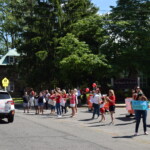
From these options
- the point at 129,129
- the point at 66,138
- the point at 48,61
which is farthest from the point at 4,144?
the point at 48,61

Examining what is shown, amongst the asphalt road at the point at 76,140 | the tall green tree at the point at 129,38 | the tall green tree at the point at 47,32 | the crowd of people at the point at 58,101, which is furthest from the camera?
the tall green tree at the point at 47,32

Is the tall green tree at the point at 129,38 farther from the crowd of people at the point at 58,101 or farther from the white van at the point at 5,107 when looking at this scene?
the white van at the point at 5,107

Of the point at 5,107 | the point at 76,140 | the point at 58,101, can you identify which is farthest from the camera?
the point at 58,101

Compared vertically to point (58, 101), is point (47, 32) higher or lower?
higher

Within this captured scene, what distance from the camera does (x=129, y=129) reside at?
14547 mm

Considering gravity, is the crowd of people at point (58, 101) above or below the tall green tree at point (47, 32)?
below

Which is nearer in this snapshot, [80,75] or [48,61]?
[80,75]

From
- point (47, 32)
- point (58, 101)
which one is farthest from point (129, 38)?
point (58, 101)

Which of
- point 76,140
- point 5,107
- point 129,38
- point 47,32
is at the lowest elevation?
point 76,140

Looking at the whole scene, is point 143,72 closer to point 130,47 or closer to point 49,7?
point 130,47

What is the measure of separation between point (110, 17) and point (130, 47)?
4.25 metres

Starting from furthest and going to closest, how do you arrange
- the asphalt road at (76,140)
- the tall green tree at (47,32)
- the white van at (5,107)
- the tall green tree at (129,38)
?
the tall green tree at (47,32) → the tall green tree at (129,38) → the white van at (5,107) → the asphalt road at (76,140)

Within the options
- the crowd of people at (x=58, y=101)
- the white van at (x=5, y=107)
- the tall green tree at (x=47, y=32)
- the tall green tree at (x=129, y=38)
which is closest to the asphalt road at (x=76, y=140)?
the white van at (x=5, y=107)

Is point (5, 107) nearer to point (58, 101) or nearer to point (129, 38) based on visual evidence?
point (58, 101)
